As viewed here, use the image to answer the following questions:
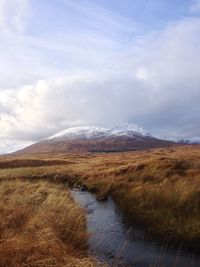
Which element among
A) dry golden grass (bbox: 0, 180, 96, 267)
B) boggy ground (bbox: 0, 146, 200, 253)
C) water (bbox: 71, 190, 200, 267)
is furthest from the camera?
boggy ground (bbox: 0, 146, 200, 253)

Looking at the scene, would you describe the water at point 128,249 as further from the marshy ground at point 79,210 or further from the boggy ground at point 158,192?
the boggy ground at point 158,192

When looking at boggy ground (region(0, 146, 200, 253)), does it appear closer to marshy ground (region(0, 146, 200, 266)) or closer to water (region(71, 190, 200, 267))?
marshy ground (region(0, 146, 200, 266))

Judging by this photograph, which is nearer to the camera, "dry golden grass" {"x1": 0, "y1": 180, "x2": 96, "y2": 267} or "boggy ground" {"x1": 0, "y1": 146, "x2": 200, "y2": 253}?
"dry golden grass" {"x1": 0, "y1": 180, "x2": 96, "y2": 267}

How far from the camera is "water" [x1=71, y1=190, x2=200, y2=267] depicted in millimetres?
13297

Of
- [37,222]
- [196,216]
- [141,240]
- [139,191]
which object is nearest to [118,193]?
[139,191]

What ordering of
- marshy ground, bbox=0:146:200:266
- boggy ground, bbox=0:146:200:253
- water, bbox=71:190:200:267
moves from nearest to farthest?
marshy ground, bbox=0:146:200:266 → water, bbox=71:190:200:267 → boggy ground, bbox=0:146:200:253

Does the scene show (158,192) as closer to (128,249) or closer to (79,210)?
(79,210)

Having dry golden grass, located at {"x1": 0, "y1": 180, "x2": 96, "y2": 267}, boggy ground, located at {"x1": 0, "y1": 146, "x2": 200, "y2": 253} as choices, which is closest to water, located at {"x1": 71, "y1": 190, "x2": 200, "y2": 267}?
dry golden grass, located at {"x1": 0, "y1": 180, "x2": 96, "y2": 267}

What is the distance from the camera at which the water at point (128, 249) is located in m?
13.3

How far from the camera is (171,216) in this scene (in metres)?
20.4

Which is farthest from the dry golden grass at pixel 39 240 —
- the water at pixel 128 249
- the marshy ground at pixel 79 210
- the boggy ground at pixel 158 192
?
the boggy ground at pixel 158 192

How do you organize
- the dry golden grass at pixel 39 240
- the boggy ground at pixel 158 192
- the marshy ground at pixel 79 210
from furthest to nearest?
1. the boggy ground at pixel 158 192
2. the marshy ground at pixel 79 210
3. the dry golden grass at pixel 39 240

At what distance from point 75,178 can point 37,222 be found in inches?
1125

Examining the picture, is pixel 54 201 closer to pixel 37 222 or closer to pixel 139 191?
pixel 37 222
